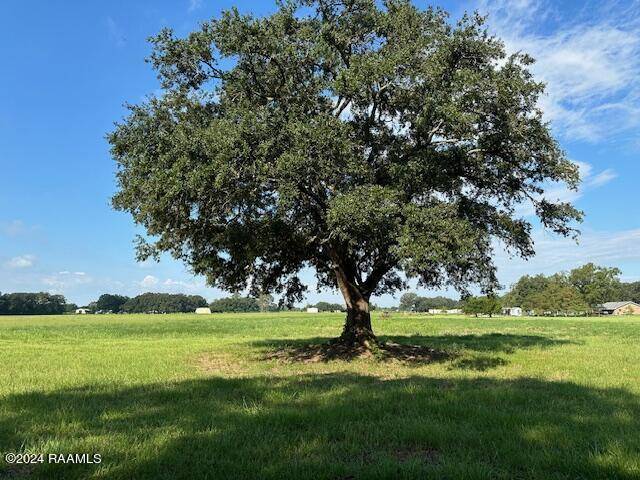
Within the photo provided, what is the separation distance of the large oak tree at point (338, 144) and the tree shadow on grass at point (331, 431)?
20.0 feet

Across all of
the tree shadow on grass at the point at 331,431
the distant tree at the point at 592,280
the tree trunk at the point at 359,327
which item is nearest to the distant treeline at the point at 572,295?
the distant tree at the point at 592,280

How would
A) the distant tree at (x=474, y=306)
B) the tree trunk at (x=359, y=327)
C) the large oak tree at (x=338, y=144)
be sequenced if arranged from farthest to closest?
the distant tree at (x=474, y=306) → the tree trunk at (x=359, y=327) → the large oak tree at (x=338, y=144)

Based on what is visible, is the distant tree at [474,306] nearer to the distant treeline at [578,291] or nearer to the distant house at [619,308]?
the distant treeline at [578,291]

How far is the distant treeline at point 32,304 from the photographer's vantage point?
174m

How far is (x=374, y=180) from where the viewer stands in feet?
61.1

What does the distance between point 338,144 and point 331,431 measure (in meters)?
10.2

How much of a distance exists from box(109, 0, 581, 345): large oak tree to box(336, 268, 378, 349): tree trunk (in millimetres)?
1282

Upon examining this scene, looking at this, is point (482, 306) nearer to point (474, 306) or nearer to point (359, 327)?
point (474, 306)

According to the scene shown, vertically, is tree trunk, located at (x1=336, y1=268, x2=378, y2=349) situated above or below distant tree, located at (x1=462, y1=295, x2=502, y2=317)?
below

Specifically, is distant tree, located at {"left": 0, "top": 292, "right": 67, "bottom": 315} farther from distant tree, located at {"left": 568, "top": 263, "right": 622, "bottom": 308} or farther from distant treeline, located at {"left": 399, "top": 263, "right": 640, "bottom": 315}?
distant tree, located at {"left": 568, "top": 263, "right": 622, "bottom": 308}

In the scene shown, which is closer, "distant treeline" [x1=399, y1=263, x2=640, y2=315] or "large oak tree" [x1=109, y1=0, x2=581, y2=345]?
"large oak tree" [x1=109, y1=0, x2=581, y2=345]

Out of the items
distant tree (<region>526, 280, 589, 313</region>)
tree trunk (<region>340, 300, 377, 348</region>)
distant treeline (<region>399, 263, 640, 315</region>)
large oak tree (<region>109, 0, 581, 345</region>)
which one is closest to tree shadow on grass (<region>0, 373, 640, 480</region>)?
large oak tree (<region>109, 0, 581, 345</region>)

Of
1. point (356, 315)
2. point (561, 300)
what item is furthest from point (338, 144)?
point (561, 300)

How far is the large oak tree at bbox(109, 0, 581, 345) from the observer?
16.3 meters
